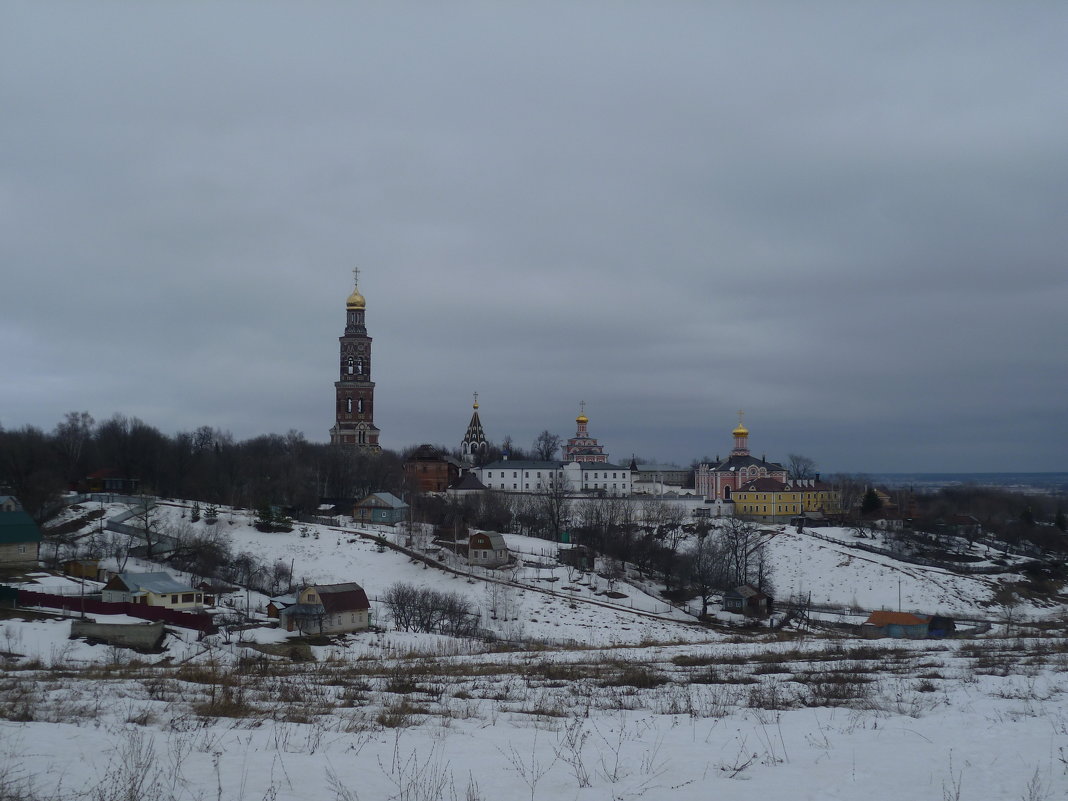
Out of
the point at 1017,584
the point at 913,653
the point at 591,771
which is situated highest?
the point at 591,771

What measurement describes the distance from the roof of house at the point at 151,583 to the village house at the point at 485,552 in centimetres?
2047

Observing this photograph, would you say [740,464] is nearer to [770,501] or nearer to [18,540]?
[770,501]

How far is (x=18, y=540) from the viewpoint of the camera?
4250 centimetres

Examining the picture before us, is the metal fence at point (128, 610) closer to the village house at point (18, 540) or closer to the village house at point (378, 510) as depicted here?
the village house at point (18, 540)

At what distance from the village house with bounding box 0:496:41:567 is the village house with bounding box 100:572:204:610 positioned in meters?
8.33

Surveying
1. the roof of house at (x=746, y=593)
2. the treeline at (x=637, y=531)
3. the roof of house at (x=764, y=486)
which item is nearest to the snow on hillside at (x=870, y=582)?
the treeline at (x=637, y=531)

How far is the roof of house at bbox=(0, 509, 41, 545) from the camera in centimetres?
4222

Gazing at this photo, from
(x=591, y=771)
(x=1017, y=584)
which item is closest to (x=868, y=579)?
(x=1017, y=584)

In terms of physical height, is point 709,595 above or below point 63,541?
below

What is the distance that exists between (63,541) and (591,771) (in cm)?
5097

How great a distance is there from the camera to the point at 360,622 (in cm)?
3728

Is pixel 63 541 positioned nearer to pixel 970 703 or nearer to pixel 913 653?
pixel 913 653

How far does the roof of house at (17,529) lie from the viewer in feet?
139

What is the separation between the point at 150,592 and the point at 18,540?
11609mm
